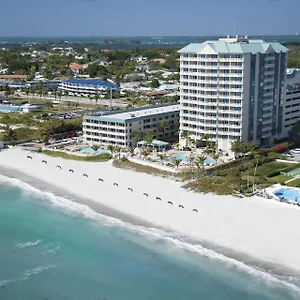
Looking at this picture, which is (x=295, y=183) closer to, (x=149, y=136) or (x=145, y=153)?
(x=145, y=153)

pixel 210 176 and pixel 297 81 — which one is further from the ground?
pixel 297 81

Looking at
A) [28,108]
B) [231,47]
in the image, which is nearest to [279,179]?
[231,47]

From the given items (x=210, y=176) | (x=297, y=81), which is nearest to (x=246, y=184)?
(x=210, y=176)

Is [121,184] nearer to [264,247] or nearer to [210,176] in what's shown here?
[210,176]

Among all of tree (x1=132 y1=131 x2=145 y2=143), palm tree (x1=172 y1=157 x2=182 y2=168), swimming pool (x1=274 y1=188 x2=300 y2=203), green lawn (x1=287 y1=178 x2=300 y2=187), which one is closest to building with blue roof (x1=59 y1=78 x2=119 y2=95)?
tree (x1=132 y1=131 x2=145 y2=143)

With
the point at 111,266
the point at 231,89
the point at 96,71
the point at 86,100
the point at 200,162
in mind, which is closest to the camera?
the point at 111,266

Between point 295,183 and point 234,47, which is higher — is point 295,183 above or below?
below
